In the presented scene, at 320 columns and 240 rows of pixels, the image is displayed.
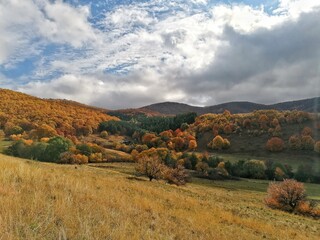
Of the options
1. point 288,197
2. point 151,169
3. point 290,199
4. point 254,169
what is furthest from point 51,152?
point 290,199

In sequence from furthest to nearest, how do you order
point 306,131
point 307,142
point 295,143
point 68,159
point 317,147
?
point 306,131 < point 295,143 < point 307,142 < point 317,147 < point 68,159

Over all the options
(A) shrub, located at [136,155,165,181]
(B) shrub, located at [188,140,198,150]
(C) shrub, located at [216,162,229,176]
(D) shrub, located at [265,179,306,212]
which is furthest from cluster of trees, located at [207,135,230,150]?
(D) shrub, located at [265,179,306,212]

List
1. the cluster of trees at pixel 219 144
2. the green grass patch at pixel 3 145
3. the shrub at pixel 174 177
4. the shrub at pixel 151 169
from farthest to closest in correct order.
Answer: the cluster of trees at pixel 219 144 < the green grass patch at pixel 3 145 < the shrub at pixel 174 177 < the shrub at pixel 151 169

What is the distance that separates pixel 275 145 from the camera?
173 m

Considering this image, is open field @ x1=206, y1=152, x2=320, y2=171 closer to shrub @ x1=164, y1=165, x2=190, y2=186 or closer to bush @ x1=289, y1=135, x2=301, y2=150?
bush @ x1=289, y1=135, x2=301, y2=150

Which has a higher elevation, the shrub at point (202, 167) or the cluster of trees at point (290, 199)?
the cluster of trees at point (290, 199)

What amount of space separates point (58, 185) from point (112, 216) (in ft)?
14.4

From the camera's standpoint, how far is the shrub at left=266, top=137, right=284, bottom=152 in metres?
172

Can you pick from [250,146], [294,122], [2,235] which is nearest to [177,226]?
[2,235]

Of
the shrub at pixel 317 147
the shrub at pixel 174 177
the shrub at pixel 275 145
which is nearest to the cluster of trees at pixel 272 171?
the shrub at pixel 317 147

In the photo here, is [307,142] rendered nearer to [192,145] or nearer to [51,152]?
[192,145]

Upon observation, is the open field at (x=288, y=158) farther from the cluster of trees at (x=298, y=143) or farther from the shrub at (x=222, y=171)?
the shrub at (x=222, y=171)

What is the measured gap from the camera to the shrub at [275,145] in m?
172

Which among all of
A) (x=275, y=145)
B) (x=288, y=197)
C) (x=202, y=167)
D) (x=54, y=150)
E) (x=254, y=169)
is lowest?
(x=254, y=169)
